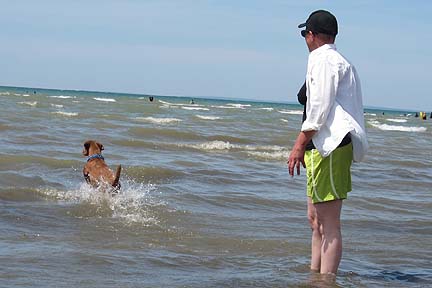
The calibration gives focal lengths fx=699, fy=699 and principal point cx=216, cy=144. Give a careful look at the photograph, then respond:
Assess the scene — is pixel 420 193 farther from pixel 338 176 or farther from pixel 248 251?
pixel 338 176

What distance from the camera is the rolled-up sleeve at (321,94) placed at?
431 cm

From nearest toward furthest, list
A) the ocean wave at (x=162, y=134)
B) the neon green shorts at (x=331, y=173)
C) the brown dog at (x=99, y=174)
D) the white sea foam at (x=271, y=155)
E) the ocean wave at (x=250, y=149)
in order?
the neon green shorts at (x=331, y=173), the brown dog at (x=99, y=174), the white sea foam at (x=271, y=155), the ocean wave at (x=250, y=149), the ocean wave at (x=162, y=134)

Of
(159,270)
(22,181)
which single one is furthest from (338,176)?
(22,181)

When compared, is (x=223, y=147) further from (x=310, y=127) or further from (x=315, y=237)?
(x=310, y=127)

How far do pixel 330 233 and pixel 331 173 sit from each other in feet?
1.52

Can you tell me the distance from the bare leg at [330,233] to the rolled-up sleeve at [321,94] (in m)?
0.57

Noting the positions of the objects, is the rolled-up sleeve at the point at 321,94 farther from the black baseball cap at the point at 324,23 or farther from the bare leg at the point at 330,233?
the bare leg at the point at 330,233

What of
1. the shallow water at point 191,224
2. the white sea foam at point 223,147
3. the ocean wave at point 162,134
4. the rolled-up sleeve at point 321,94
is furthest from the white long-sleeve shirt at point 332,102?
the ocean wave at point 162,134

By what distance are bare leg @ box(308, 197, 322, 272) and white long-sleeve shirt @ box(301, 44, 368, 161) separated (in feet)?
1.77

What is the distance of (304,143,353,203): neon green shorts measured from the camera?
14.6 feet

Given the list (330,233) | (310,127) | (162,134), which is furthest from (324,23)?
(162,134)

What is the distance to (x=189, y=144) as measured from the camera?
645 inches

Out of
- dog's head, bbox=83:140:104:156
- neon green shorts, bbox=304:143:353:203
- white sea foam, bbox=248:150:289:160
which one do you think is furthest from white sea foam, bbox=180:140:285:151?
neon green shorts, bbox=304:143:353:203

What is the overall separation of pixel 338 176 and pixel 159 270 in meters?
1.49
